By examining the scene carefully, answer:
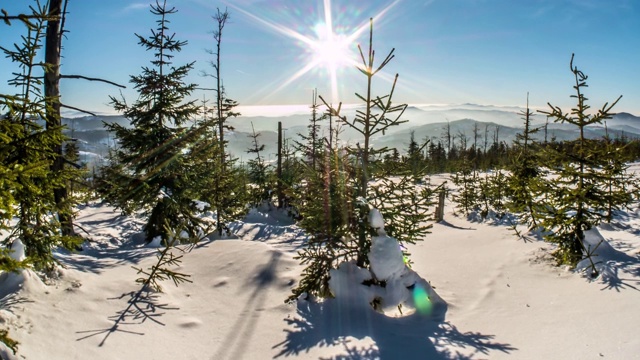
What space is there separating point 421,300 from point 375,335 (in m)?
1.73

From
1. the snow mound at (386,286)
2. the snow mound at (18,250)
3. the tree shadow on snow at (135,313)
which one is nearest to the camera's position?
the tree shadow on snow at (135,313)

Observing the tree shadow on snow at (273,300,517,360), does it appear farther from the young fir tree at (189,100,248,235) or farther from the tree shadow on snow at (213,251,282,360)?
Result: the young fir tree at (189,100,248,235)

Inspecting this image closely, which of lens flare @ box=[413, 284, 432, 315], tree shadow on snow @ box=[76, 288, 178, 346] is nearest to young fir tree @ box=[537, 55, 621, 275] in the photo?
lens flare @ box=[413, 284, 432, 315]

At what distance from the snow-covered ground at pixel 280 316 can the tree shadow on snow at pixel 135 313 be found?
17 millimetres

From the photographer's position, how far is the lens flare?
6.88 meters

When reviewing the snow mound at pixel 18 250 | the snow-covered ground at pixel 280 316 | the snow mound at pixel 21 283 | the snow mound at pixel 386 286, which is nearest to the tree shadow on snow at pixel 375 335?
the snow-covered ground at pixel 280 316

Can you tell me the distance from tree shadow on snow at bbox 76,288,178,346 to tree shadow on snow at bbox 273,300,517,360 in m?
2.16

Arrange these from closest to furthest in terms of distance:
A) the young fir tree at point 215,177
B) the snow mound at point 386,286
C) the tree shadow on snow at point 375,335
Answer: the tree shadow on snow at point 375,335, the snow mound at point 386,286, the young fir tree at point 215,177

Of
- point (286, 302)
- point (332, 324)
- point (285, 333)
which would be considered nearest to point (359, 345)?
point (332, 324)

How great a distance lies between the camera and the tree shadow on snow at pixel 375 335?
5152mm

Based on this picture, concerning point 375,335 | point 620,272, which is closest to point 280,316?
point 375,335

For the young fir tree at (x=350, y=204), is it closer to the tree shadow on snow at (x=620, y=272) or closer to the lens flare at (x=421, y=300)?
the lens flare at (x=421, y=300)

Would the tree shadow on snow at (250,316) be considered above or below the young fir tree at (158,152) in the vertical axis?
below

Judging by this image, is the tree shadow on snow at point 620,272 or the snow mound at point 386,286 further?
the tree shadow on snow at point 620,272
